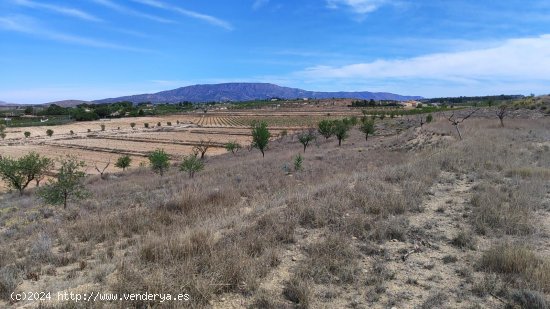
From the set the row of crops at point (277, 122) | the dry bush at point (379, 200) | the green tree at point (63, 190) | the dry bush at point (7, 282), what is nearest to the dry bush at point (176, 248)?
the dry bush at point (7, 282)

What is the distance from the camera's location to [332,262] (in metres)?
5.81

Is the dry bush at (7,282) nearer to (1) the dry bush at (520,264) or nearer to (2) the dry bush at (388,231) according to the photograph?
(2) the dry bush at (388,231)

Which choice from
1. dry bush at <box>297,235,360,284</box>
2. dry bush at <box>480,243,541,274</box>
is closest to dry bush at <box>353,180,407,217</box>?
dry bush at <box>297,235,360,284</box>

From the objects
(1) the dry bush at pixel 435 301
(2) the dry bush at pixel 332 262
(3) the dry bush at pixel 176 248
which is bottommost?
(1) the dry bush at pixel 435 301

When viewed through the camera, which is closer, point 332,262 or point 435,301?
point 435,301

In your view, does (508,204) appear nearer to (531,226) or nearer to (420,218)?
(531,226)

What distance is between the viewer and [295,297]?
4.96 m

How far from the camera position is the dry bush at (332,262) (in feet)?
18.0

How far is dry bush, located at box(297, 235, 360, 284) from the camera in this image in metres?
5.49

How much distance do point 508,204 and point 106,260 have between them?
8.99 metres

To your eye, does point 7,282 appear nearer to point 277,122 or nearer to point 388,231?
point 388,231

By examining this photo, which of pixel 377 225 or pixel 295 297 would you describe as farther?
pixel 377 225

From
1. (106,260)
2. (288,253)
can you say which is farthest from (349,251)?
(106,260)

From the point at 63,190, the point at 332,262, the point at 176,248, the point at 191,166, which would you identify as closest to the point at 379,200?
the point at 332,262
